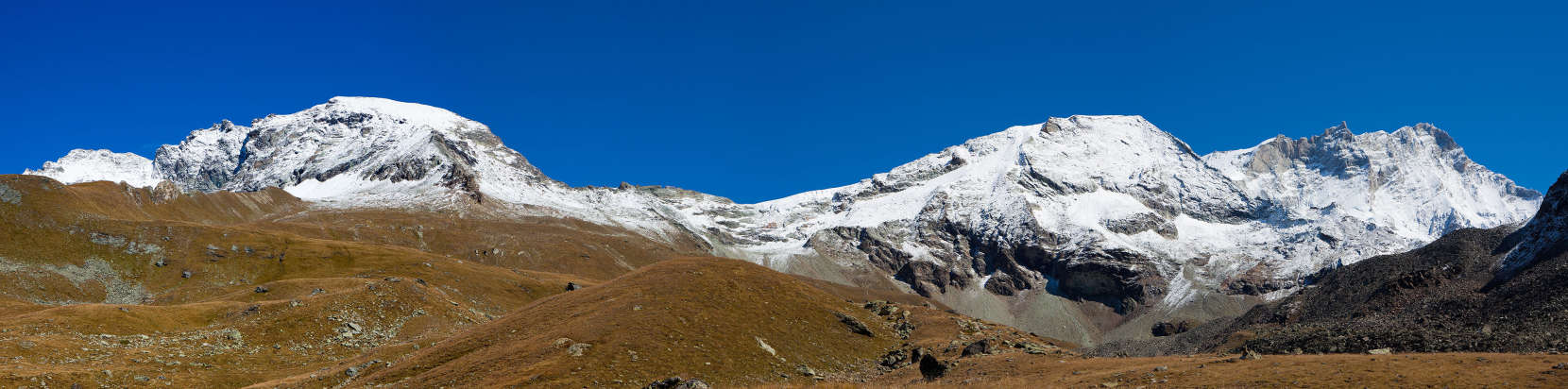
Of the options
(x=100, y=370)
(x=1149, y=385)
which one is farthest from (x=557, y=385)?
(x=100, y=370)

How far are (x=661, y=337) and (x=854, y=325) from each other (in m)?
25.7

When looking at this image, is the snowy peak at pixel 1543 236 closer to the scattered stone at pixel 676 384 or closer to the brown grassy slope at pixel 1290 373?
the brown grassy slope at pixel 1290 373

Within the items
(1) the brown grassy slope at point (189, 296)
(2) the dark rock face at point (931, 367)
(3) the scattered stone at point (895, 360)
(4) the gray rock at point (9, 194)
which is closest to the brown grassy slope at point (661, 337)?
(3) the scattered stone at point (895, 360)

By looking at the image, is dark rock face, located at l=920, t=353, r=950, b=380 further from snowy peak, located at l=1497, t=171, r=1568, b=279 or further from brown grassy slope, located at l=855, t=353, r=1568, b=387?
snowy peak, located at l=1497, t=171, r=1568, b=279

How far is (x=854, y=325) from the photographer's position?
77750 mm

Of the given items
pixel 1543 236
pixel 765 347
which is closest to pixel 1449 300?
pixel 1543 236

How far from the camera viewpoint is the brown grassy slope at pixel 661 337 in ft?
170

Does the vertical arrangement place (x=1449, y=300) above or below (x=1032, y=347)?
above

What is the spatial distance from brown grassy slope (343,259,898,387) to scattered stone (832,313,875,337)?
29.0 inches

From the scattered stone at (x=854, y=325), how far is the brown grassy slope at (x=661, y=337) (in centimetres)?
74

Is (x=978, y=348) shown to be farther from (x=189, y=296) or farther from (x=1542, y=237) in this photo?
(x=189, y=296)

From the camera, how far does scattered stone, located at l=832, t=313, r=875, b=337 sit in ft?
253

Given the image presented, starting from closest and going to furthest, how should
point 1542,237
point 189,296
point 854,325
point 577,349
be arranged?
1. point 577,349
2. point 854,325
3. point 1542,237
4. point 189,296

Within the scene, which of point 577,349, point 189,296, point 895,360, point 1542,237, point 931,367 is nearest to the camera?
point 577,349
